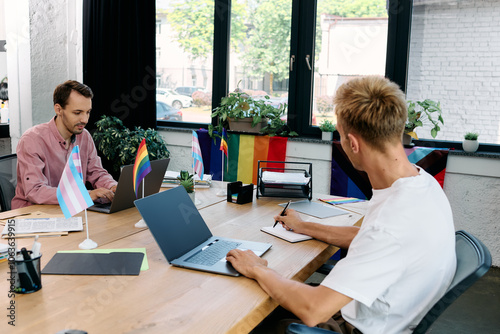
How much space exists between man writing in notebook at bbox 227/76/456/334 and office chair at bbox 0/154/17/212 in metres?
1.48

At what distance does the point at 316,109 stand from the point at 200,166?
1936 mm

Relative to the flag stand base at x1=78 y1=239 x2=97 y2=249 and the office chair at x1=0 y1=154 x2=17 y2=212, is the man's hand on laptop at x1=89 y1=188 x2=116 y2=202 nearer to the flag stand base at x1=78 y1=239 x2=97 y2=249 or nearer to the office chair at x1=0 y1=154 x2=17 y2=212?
the office chair at x1=0 y1=154 x2=17 y2=212

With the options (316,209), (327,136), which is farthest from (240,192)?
(327,136)

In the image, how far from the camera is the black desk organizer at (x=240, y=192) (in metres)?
2.31

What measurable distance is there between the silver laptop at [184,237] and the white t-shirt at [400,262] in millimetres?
398

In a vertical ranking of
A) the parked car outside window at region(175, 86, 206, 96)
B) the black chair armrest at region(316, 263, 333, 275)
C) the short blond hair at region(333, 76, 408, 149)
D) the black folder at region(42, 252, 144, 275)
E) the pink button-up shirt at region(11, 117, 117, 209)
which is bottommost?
the black chair armrest at region(316, 263, 333, 275)

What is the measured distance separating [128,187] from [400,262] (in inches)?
51.6

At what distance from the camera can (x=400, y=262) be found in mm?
1092

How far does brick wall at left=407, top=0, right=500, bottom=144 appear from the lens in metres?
3.47

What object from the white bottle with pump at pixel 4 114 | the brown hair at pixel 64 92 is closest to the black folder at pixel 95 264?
the brown hair at pixel 64 92

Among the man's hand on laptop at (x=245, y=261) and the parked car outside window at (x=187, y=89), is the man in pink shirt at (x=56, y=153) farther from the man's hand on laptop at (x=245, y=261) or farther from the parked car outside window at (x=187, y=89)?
the parked car outside window at (x=187, y=89)

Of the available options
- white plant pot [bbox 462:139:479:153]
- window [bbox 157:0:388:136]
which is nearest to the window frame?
window [bbox 157:0:388:136]

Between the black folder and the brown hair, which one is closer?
the black folder

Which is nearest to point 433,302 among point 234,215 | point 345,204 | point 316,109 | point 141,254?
point 141,254
